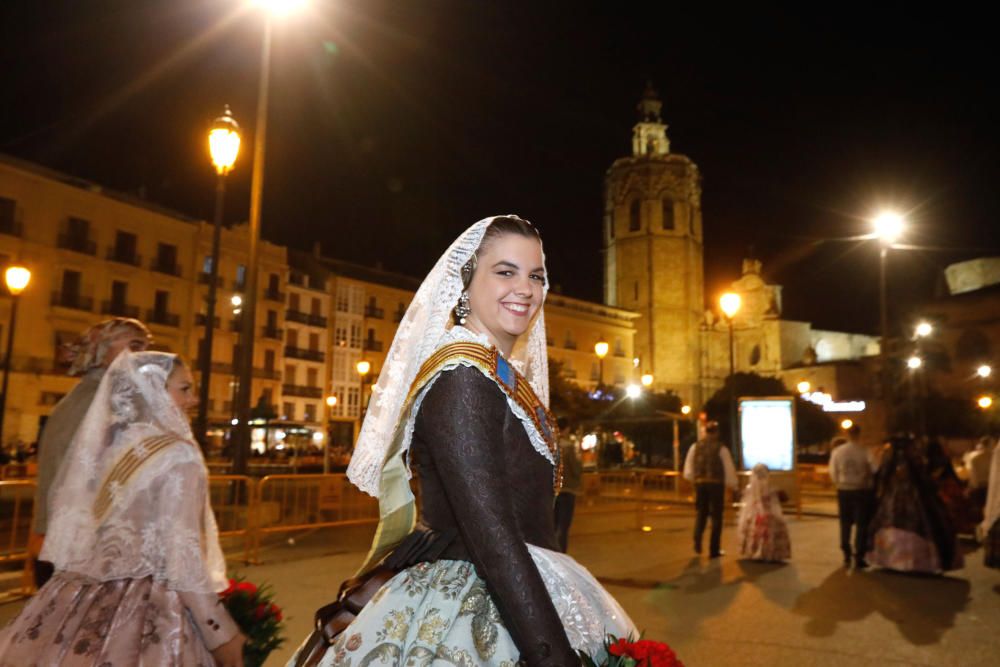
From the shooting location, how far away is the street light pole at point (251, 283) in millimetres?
10836

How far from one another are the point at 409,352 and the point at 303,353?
50942 mm

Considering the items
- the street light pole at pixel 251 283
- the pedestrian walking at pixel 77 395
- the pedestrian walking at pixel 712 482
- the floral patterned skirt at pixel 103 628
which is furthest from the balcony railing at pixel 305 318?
the floral patterned skirt at pixel 103 628

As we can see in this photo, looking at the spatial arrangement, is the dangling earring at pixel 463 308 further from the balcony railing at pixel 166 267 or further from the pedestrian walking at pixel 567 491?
the balcony railing at pixel 166 267

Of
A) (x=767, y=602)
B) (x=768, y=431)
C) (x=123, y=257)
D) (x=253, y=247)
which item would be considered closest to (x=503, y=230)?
(x=767, y=602)

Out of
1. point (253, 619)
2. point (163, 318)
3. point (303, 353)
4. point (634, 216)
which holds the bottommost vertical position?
point (253, 619)

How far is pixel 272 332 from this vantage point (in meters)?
49.8

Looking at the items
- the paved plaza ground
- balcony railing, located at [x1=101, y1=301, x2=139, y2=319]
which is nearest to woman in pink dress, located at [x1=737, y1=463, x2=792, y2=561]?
the paved plaza ground

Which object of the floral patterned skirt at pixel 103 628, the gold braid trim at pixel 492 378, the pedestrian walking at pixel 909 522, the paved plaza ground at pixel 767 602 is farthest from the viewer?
the pedestrian walking at pixel 909 522

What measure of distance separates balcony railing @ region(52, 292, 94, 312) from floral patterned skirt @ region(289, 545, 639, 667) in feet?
136

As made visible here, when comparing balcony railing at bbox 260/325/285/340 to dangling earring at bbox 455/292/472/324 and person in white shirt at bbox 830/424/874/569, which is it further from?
dangling earring at bbox 455/292/472/324

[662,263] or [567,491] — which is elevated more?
[662,263]

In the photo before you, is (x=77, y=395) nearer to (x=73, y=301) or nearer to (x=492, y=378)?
(x=492, y=378)

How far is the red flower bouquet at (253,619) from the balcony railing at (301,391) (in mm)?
48822

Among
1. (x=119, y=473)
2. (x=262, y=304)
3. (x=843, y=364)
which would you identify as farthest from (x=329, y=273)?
(x=119, y=473)
